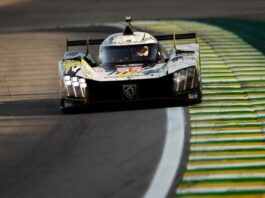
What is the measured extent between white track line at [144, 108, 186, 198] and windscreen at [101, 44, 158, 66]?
186 cm

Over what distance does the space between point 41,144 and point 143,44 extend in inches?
176

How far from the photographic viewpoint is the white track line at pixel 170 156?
946cm

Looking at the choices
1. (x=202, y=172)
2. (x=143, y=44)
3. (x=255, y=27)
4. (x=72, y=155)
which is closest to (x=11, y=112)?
(x=143, y=44)

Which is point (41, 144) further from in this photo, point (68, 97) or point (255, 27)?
point (255, 27)

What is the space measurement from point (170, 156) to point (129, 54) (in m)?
5.38

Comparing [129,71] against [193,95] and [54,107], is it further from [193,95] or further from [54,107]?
[54,107]

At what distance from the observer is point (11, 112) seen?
51.0 ft

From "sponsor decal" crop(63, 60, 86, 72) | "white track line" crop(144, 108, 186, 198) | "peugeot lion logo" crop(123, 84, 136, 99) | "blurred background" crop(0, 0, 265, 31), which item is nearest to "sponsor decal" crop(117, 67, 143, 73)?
"peugeot lion logo" crop(123, 84, 136, 99)

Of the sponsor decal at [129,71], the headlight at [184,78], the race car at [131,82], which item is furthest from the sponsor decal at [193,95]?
the sponsor decal at [129,71]

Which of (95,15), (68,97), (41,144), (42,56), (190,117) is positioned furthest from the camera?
(95,15)

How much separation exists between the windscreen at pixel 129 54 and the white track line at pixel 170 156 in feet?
6.10

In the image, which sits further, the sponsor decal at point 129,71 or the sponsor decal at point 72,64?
the sponsor decal at point 72,64

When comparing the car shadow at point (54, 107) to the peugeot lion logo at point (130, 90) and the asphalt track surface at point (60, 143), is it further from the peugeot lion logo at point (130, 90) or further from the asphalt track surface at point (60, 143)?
the peugeot lion logo at point (130, 90)

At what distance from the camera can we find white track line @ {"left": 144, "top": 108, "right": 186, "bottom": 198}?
9.46m
